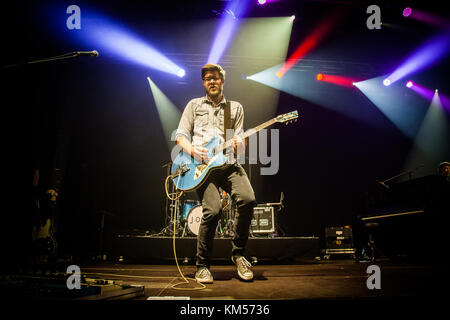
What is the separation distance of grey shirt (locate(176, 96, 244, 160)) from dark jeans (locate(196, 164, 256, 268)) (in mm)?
421

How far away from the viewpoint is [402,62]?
7430 millimetres

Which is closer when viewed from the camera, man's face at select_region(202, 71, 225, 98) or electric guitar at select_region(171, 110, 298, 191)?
electric guitar at select_region(171, 110, 298, 191)

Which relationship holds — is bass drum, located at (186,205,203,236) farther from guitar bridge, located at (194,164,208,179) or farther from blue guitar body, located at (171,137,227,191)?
guitar bridge, located at (194,164,208,179)

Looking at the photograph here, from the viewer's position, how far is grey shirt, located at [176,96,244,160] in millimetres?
2967

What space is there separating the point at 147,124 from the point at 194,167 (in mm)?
5955

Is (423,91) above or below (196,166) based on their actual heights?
above

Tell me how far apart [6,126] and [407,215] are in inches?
320

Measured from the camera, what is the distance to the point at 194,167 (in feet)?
9.36

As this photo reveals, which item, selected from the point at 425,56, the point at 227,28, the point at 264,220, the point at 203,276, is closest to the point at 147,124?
the point at 227,28

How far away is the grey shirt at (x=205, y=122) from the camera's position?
297 centimetres

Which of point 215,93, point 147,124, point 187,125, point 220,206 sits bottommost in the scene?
point 220,206

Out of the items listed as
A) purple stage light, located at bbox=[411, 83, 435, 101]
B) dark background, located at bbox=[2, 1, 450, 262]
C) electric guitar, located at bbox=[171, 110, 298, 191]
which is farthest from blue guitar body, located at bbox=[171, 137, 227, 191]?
purple stage light, located at bbox=[411, 83, 435, 101]

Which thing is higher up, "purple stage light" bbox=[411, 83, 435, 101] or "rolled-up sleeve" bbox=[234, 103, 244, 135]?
"purple stage light" bbox=[411, 83, 435, 101]

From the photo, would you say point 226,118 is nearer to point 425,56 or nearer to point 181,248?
point 181,248
